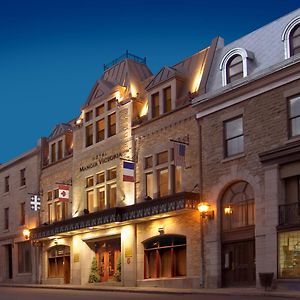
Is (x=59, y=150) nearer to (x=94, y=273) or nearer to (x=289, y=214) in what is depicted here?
(x=94, y=273)

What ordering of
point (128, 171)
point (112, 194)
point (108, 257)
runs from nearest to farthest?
point (128, 171), point (112, 194), point (108, 257)

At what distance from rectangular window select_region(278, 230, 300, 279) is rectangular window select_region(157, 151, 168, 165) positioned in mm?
9296

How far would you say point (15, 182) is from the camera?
49.1 m

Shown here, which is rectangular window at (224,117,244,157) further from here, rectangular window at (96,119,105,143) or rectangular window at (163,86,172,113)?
rectangular window at (96,119,105,143)

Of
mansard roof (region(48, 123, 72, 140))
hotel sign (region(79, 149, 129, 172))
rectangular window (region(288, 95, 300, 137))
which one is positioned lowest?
hotel sign (region(79, 149, 129, 172))

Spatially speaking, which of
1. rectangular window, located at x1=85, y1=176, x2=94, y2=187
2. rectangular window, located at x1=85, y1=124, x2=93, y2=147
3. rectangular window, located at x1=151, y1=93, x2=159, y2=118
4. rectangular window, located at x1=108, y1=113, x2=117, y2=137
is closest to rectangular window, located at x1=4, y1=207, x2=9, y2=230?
rectangular window, located at x1=85, y1=176, x2=94, y2=187

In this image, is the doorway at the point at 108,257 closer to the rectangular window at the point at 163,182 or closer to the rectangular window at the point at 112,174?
the rectangular window at the point at 112,174

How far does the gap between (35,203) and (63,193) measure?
483 cm

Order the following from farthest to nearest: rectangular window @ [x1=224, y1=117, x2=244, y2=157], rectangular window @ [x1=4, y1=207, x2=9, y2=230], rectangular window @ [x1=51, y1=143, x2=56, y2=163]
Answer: rectangular window @ [x1=4, y1=207, x2=9, y2=230] < rectangular window @ [x1=51, y1=143, x2=56, y2=163] < rectangular window @ [x1=224, y1=117, x2=244, y2=157]

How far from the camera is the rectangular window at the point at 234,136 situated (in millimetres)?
28167

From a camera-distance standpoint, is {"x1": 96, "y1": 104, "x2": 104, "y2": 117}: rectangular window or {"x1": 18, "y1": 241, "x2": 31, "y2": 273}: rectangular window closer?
{"x1": 96, "y1": 104, "x2": 104, "y2": 117}: rectangular window

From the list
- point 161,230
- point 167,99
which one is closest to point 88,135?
point 167,99

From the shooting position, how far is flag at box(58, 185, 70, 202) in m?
39.3

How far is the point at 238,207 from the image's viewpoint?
28078 mm
